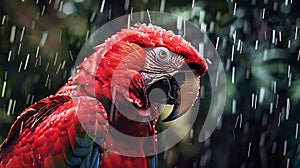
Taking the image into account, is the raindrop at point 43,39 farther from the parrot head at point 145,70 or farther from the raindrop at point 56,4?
the parrot head at point 145,70

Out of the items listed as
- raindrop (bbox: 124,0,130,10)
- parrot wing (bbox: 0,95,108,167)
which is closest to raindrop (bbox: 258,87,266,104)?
raindrop (bbox: 124,0,130,10)

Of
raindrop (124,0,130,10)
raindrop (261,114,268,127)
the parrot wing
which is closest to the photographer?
the parrot wing

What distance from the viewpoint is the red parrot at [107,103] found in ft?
3.55

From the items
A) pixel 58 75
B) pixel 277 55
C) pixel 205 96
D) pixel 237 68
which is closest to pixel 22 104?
pixel 58 75

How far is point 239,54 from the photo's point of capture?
5.65 feet

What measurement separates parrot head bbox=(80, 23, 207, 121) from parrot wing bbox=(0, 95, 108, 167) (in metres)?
0.06

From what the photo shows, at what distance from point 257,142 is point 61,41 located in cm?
81

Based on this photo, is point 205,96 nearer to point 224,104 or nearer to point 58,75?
point 224,104

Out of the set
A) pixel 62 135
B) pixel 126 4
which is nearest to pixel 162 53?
pixel 62 135

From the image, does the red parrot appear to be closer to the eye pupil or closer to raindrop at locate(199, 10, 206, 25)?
the eye pupil

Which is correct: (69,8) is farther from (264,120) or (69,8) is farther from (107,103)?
(264,120)

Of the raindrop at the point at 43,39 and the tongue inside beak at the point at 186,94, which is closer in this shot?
the tongue inside beak at the point at 186,94

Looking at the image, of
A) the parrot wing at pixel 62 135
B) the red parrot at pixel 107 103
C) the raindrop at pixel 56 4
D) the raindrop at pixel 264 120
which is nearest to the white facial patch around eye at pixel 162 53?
the red parrot at pixel 107 103

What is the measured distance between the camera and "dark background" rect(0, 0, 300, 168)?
1.68m
